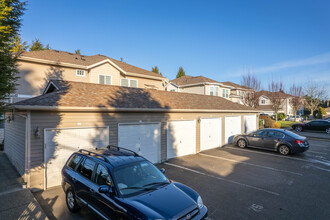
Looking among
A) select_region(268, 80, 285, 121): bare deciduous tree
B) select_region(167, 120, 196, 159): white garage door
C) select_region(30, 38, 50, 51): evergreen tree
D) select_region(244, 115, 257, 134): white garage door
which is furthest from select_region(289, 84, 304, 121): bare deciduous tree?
select_region(30, 38, 50, 51): evergreen tree

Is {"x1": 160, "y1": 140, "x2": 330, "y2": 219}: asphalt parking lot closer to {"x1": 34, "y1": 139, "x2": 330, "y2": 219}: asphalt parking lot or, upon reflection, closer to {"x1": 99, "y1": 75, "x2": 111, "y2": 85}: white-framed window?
{"x1": 34, "y1": 139, "x2": 330, "y2": 219}: asphalt parking lot

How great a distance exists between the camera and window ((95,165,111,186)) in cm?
431

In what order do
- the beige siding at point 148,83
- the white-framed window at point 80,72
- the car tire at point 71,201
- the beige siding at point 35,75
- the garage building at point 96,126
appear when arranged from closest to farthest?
1. the car tire at point 71,201
2. the garage building at point 96,126
3. the beige siding at point 35,75
4. the white-framed window at point 80,72
5. the beige siding at point 148,83

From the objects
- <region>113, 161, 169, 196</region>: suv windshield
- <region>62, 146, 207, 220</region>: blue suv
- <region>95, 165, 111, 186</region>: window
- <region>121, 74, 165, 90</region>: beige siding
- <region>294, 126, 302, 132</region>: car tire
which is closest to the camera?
<region>62, 146, 207, 220</region>: blue suv

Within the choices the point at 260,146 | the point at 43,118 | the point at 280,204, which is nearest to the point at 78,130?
the point at 43,118

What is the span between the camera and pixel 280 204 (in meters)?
5.76

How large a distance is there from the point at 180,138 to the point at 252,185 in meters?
5.11

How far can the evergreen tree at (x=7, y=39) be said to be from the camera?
6.61m

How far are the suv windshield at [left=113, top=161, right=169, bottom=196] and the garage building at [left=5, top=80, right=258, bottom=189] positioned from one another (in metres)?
4.28

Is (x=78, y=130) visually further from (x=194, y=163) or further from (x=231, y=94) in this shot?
(x=231, y=94)

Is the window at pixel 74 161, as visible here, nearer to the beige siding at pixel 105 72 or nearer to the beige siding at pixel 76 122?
the beige siding at pixel 76 122

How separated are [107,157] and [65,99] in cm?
452

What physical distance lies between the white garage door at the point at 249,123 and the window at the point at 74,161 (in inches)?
630

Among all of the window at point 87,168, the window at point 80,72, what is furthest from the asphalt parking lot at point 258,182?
the window at point 80,72
